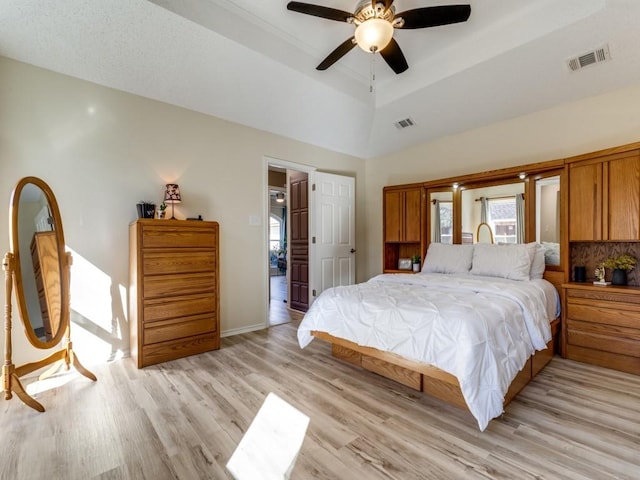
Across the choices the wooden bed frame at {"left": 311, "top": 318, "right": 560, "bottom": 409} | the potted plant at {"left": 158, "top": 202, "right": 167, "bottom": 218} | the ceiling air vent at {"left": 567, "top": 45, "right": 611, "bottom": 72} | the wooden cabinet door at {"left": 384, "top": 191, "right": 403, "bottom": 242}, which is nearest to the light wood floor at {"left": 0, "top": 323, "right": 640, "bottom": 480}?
the wooden bed frame at {"left": 311, "top": 318, "right": 560, "bottom": 409}

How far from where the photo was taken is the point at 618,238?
272 cm

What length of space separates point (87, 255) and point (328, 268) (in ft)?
9.85

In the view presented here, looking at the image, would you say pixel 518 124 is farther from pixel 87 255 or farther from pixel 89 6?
pixel 87 255

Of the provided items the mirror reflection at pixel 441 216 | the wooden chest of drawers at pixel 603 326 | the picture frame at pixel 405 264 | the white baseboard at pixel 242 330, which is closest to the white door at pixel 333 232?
the picture frame at pixel 405 264

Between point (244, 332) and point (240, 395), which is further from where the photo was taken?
point (244, 332)

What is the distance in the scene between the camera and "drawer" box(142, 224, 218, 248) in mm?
2719

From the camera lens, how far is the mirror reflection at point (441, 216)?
166 inches

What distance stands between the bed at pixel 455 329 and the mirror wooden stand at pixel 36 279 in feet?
6.36

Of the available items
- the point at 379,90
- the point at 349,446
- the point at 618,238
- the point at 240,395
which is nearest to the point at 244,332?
the point at 240,395

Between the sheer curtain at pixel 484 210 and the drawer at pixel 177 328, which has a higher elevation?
the sheer curtain at pixel 484 210

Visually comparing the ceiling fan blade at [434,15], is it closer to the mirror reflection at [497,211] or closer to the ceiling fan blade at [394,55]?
the ceiling fan blade at [394,55]

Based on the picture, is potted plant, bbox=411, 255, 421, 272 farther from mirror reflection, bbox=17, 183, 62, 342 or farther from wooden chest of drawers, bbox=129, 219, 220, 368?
mirror reflection, bbox=17, 183, 62, 342

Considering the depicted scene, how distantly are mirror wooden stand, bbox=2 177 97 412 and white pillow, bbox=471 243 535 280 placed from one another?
388 centimetres

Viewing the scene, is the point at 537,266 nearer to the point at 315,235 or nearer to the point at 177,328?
the point at 315,235
